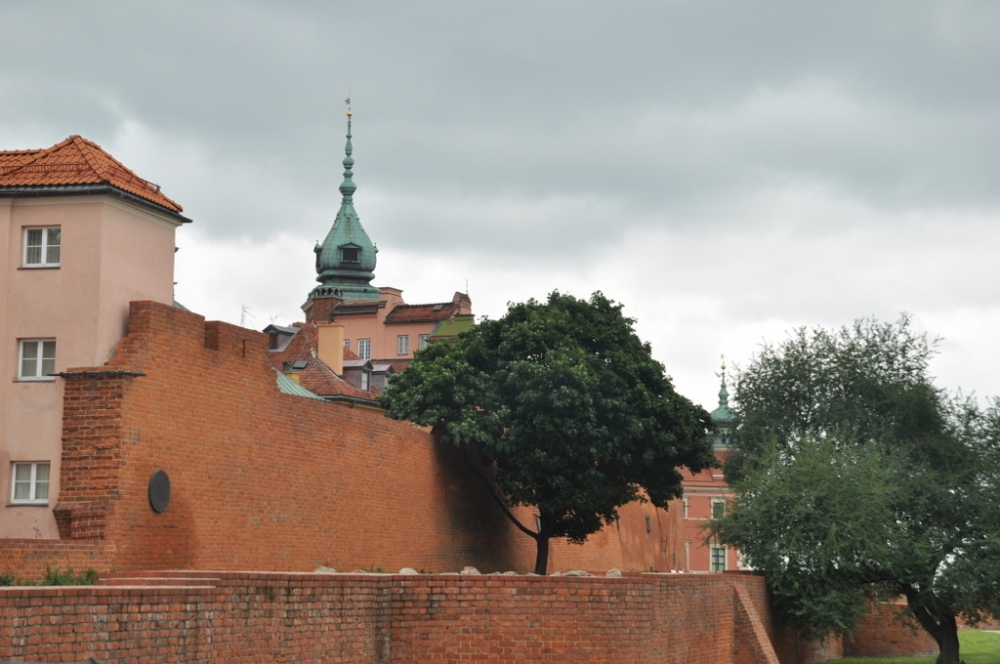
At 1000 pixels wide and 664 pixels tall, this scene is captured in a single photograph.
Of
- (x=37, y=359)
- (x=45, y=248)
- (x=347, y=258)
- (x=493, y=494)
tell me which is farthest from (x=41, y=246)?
(x=347, y=258)

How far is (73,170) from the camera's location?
826 inches

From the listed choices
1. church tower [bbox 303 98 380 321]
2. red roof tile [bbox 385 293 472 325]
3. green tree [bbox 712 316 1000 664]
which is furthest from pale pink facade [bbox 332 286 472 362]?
green tree [bbox 712 316 1000 664]

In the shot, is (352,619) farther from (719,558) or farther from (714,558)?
(714,558)

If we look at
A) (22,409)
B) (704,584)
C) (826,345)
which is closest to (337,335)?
(826,345)

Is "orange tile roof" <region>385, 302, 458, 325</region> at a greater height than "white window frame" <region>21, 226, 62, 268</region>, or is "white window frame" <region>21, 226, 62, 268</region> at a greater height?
"orange tile roof" <region>385, 302, 458, 325</region>

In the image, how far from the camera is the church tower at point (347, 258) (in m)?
103

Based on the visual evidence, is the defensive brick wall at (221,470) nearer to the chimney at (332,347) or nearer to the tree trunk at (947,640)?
the tree trunk at (947,640)

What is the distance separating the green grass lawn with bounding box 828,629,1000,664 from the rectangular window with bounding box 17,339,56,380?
85.4ft

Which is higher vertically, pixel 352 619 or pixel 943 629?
pixel 352 619

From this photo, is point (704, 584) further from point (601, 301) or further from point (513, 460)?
point (601, 301)

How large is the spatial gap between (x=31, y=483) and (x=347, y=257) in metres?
85.4

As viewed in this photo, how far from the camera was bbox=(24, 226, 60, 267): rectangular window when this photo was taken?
2088 cm

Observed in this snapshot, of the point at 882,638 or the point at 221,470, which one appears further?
the point at 882,638

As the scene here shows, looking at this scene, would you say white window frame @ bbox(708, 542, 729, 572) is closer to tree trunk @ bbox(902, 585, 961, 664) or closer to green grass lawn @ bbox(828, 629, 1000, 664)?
green grass lawn @ bbox(828, 629, 1000, 664)
